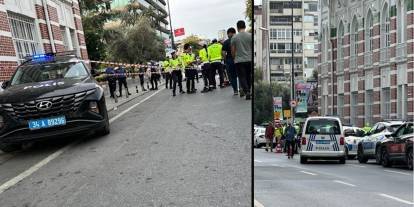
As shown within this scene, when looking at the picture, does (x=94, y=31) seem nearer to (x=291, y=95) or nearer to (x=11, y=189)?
(x=11, y=189)

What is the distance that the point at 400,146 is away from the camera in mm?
2930

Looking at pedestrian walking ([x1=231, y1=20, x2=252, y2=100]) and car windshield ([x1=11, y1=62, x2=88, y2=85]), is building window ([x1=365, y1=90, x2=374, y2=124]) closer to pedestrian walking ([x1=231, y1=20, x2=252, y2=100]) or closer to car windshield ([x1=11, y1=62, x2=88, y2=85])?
pedestrian walking ([x1=231, y1=20, x2=252, y2=100])

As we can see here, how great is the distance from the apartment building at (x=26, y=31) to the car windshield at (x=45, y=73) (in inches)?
12.1

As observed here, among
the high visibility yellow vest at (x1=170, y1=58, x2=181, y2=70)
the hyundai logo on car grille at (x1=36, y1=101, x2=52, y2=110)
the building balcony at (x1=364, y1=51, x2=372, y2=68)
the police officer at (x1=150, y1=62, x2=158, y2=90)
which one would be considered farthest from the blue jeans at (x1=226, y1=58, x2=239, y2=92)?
the police officer at (x1=150, y1=62, x2=158, y2=90)

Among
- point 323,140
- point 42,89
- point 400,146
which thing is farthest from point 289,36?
point 42,89

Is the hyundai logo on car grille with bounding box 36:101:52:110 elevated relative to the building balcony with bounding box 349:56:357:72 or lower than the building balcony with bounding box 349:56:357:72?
lower

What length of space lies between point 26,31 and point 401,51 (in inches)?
292

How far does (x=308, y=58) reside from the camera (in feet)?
9.04

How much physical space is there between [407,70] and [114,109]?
997cm

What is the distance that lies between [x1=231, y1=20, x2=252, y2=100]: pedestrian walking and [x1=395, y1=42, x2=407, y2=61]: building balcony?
68 centimetres

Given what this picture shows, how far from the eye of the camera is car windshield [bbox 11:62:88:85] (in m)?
7.84

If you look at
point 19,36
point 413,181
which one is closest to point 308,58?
point 413,181

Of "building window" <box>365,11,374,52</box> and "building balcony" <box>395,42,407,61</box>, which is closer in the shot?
"building balcony" <box>395,42,407,61</box>

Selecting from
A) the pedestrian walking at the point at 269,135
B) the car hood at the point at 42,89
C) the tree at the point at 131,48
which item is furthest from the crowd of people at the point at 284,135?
the tree at the point at 131,48
